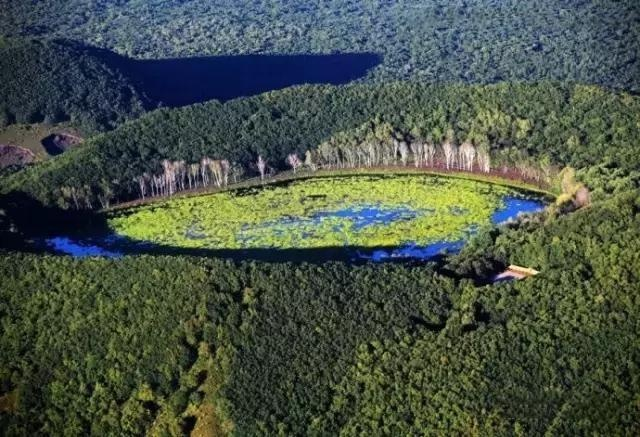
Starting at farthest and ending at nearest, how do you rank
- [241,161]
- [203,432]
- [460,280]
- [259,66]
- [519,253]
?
[259,66]
[241,161]
[519,253]
[460,280]
[203,432]

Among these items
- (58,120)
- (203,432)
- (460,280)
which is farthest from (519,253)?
(58,120)

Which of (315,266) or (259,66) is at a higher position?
(315,266)

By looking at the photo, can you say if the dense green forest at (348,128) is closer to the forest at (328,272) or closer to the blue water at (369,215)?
the forest at (328,272)

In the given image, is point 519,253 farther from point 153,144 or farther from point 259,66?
point 259,66

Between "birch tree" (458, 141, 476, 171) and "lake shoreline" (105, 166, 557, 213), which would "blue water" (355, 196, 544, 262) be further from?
"birch tree" (458, 141, 476, 171)

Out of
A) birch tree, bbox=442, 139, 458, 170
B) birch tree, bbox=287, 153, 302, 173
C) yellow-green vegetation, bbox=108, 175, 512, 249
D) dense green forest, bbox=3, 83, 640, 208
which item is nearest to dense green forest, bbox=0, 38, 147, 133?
dense green forest, bbox=3, 83, 640, 208

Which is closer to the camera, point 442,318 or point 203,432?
point 203,432
